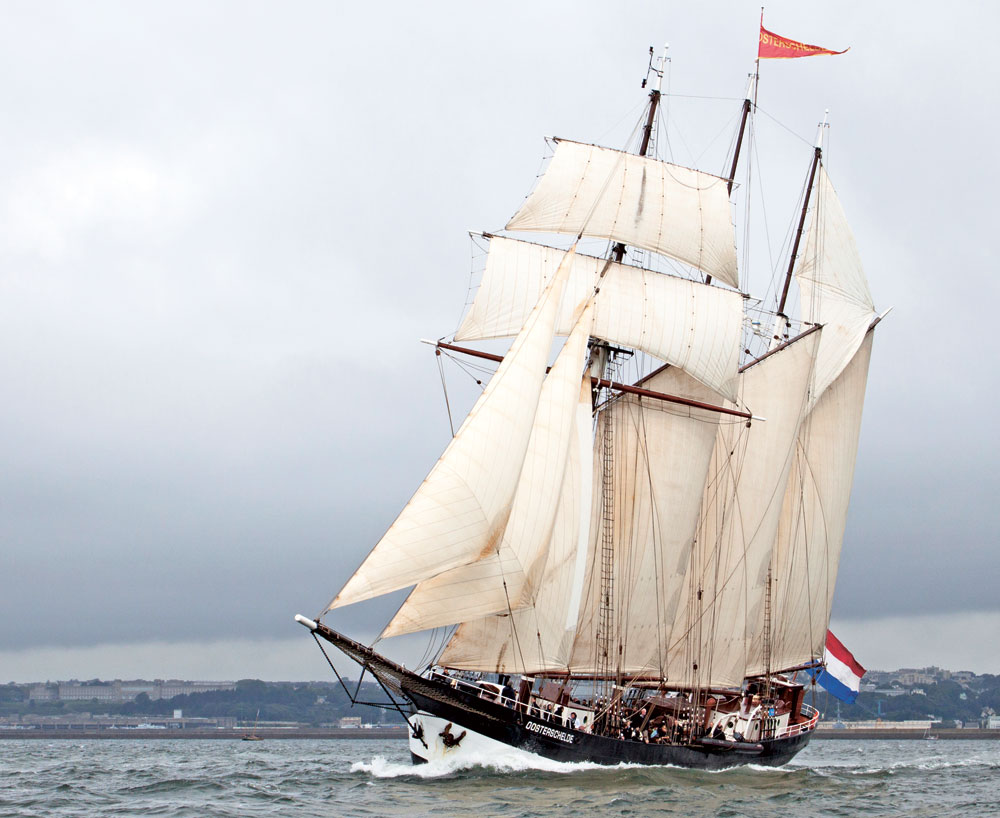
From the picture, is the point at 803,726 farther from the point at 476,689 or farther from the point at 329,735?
the point at 329,735

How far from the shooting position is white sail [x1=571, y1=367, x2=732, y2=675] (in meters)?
59.3

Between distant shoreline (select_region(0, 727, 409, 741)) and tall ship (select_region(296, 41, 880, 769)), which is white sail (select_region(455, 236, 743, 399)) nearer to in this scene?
tall ship (select_region(296, 41, 880, 769))

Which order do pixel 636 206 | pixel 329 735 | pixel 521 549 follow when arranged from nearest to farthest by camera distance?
pixel 521 549
pixel 636 206
pixel 329 735

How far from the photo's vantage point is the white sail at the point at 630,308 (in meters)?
59.1

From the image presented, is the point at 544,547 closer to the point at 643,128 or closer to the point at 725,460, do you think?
the point at 725,460

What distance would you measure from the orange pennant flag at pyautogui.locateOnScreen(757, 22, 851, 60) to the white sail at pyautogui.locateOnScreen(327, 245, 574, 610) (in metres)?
27.7

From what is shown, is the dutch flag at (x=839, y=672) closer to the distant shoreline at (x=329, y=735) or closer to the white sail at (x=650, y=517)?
the white sail at (x=650, y=517)

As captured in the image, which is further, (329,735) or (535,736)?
(329,735)

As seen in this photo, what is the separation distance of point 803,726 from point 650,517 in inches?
660

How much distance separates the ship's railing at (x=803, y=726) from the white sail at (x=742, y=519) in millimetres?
3987

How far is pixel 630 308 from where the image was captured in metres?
60.8

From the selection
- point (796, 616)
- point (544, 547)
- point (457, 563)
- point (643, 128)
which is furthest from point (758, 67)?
point (457, 563)

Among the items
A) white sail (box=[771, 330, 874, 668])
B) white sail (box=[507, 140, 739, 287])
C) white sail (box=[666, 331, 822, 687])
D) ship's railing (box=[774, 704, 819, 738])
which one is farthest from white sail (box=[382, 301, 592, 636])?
ship's railing (box=[774, 704, 819, 738])

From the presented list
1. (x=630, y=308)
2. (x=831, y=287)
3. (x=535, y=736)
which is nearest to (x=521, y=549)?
(x=535, y=736)
